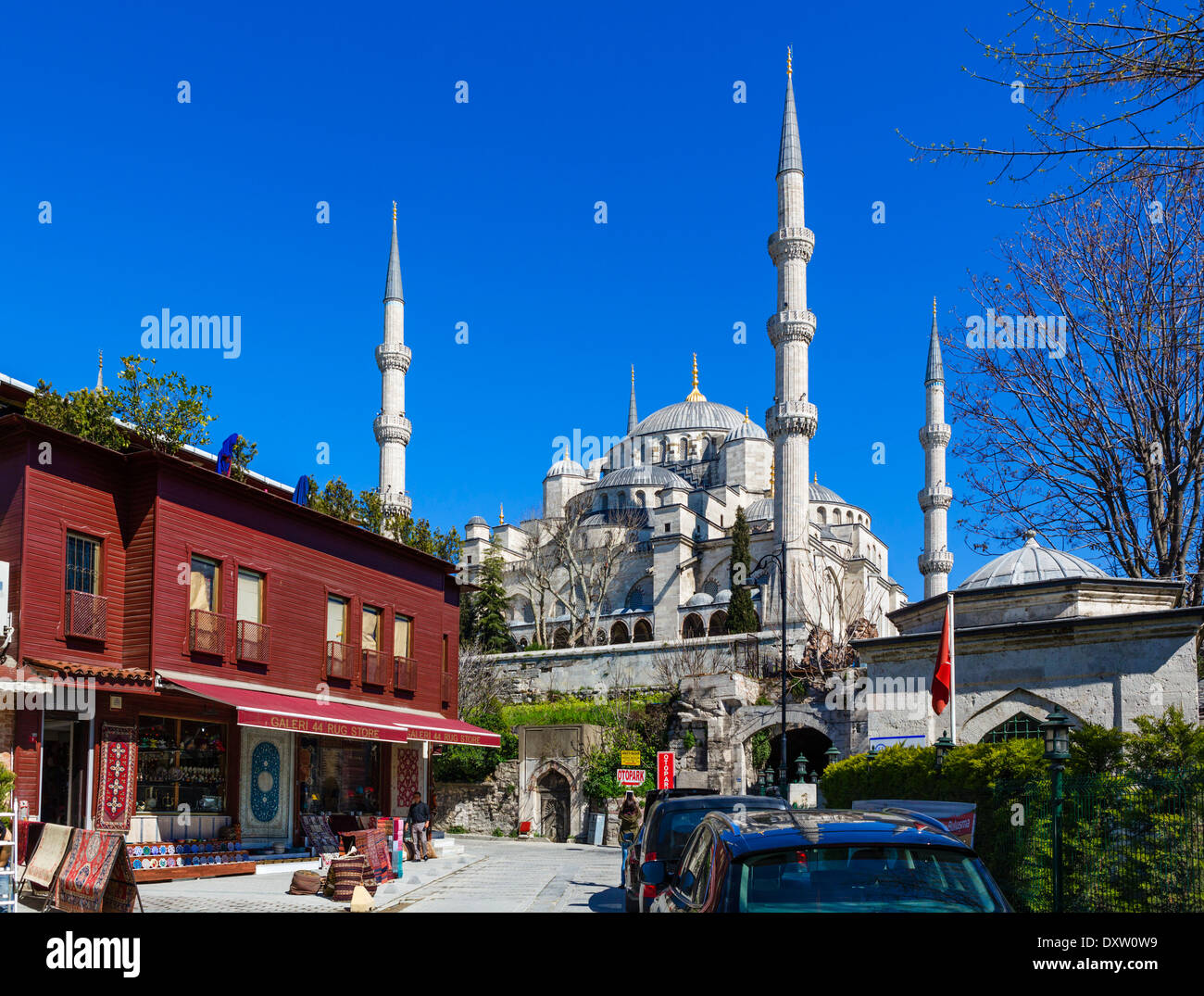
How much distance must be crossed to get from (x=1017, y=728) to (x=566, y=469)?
2833 inches

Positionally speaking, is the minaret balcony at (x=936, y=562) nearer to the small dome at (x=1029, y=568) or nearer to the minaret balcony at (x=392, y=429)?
the minaret balcony at (x=392, y=429)

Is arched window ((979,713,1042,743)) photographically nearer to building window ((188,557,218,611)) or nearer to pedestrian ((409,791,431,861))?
pedestrian ((409,791,431,861))

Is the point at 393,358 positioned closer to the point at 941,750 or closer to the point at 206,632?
the point at 206,632

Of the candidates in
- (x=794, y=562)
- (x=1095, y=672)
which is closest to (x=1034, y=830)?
(x=1095, y=672)

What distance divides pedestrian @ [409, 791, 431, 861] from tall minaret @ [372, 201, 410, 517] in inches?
1197

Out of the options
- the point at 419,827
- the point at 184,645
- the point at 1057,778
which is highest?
the point at 184,645

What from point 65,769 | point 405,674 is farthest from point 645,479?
point 65,769

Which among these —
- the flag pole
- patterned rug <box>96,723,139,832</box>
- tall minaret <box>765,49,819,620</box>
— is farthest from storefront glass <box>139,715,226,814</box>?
tall minaret <box>765,49,819,620</box>

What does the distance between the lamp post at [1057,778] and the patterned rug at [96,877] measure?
8.26 metres

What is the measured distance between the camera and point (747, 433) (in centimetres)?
8388

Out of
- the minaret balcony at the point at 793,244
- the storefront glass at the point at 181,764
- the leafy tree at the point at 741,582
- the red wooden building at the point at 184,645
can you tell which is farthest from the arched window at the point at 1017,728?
the minaret balcony at the point at 793,244
